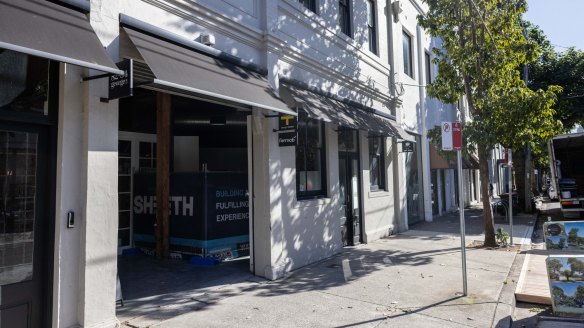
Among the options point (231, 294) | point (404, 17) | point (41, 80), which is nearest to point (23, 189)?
point (41, 80)

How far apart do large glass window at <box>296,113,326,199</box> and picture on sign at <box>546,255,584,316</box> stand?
14.9ft

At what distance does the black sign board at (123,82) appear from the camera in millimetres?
4367

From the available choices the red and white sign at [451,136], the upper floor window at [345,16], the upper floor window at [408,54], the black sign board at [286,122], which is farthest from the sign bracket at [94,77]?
the upper floor window at [408,54]

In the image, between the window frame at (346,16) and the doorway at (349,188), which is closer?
the doorway at (349,188)

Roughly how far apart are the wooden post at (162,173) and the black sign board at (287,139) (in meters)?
2.74

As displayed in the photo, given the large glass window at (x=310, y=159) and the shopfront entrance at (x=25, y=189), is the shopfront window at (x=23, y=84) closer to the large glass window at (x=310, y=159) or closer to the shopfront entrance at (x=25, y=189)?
the shopfront entrance at (x=25, y=189)

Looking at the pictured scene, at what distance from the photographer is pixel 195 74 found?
5.32 meters

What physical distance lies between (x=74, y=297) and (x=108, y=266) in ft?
1.47

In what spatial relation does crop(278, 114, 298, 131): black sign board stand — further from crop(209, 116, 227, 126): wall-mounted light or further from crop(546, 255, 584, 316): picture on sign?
crop(546, 255, 584, 316): picture on sign

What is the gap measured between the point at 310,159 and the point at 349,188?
1982 mm

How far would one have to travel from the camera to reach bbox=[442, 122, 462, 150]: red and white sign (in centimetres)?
631

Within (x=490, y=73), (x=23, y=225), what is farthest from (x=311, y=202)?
(x=490, y=73)

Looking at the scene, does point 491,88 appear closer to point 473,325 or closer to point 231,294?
point 473,325

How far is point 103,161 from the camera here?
4668mm
